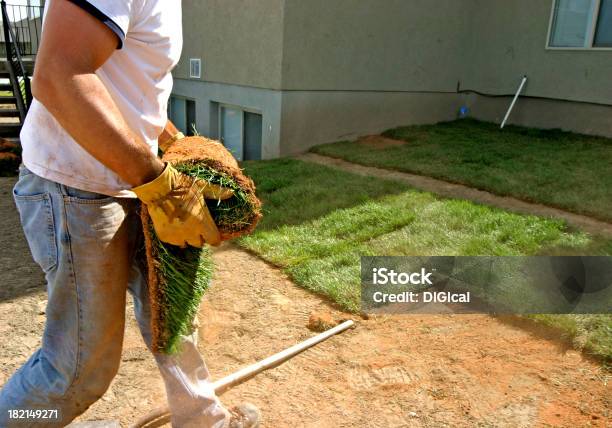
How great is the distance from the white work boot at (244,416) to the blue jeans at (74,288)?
63 cm

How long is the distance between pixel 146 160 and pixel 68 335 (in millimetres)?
675

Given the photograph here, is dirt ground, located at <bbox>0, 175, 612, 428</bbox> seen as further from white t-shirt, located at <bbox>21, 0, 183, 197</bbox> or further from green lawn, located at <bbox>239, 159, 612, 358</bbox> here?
white t-shirt, located at <bbox>21, 0, 183, 197</bbox>

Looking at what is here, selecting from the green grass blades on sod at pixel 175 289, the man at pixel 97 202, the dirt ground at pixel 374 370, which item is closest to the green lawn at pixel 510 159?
the dirt ground at pixel 374 370

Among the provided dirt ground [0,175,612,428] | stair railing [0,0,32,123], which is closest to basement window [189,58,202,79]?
stair railing [0,0,32,123]

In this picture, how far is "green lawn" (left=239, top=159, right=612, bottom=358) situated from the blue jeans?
78.3 inches

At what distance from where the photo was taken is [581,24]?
9.07 meters

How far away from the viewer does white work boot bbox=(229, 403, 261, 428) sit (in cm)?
230

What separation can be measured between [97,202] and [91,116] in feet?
1.23

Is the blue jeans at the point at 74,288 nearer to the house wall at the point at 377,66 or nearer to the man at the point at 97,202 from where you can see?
the man at the point at 97,202

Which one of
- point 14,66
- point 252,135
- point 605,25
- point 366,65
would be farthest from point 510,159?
point 14,66

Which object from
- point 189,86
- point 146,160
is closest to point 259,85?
point 189,86

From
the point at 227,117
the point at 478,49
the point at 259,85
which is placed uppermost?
the point at 478,49

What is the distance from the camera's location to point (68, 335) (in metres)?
1.79

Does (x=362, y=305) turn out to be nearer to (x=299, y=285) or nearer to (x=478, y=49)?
(x=299, y=285)
